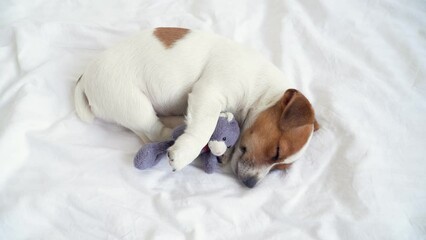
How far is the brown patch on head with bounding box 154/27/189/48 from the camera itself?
1680 millimetres

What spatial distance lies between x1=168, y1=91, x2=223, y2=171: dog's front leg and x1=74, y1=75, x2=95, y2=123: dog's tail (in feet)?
1.77

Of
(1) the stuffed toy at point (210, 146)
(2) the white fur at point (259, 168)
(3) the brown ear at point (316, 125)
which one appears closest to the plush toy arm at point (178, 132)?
(1) the stuffed toy at point (210, 146)

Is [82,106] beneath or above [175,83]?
beneath

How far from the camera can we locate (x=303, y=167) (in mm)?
1613

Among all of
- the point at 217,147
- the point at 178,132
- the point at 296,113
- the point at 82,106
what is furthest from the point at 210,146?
the point at 82,106

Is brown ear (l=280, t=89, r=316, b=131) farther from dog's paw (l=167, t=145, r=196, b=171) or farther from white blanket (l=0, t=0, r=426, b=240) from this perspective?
dog's paw (l=167, t=145, r=196, b=171)

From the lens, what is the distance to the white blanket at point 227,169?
1.38m

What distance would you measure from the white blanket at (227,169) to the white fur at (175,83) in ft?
0.56

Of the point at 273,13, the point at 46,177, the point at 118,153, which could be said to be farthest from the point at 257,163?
the point at 273,13

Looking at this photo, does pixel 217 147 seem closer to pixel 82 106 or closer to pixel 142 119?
pixel 142 119

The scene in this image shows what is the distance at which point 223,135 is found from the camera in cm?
153

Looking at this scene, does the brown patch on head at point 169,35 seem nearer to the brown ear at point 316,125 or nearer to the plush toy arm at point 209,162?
the plush toy arm at point 209,162

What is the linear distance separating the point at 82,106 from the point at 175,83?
493 millimetres

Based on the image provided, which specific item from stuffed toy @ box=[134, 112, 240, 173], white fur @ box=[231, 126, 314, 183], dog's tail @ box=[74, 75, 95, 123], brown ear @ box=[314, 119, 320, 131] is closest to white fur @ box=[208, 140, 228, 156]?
stuffed toy @ box=[134, 112, 240, 173]
